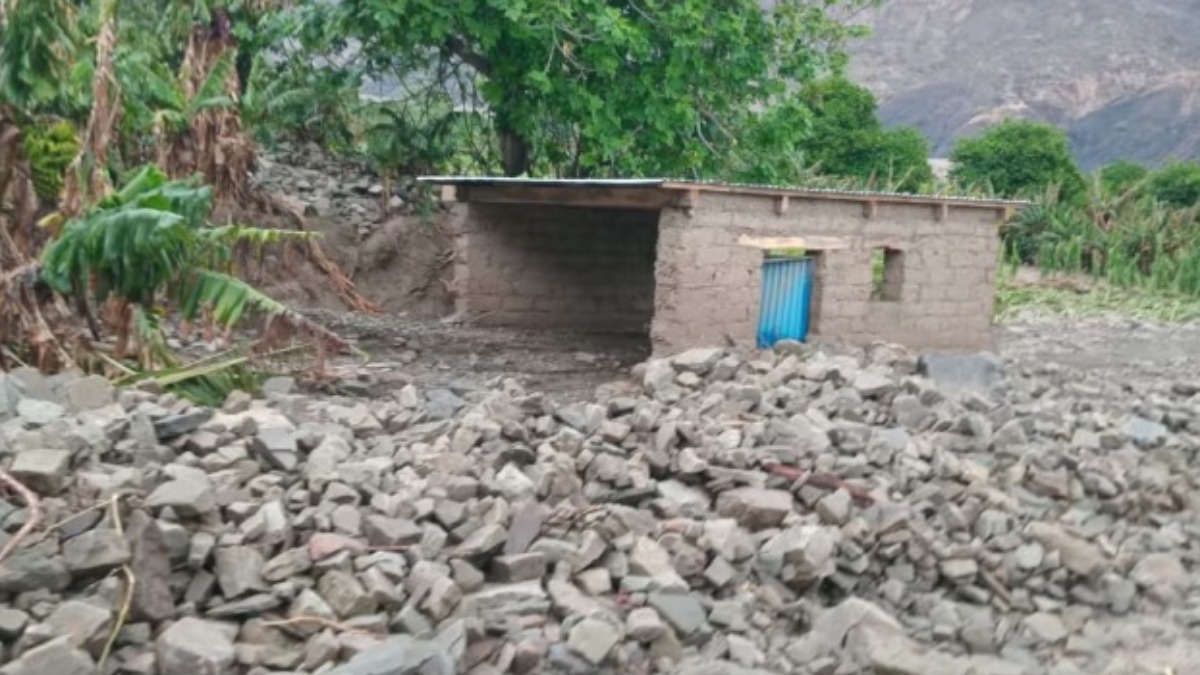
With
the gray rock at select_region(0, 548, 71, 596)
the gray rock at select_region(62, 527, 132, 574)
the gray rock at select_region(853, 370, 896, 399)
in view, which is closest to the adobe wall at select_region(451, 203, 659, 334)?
the gray rock at select_region(853, 370, 896, 399)


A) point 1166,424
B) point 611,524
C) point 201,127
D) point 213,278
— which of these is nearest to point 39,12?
point 213,278

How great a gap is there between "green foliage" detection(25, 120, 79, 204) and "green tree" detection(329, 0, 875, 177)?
3882 millimetres

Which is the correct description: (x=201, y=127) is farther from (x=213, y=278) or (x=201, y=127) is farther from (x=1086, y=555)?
(x=1086, y=555)

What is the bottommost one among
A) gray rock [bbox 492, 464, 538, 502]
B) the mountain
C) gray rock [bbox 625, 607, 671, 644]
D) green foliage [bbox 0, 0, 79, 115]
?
gray rock [bbox 625, 607, 671, 644]

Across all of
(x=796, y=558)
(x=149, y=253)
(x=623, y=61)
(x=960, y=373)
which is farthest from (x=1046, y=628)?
(x=623, y=61)

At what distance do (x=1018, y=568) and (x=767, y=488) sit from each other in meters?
1.64

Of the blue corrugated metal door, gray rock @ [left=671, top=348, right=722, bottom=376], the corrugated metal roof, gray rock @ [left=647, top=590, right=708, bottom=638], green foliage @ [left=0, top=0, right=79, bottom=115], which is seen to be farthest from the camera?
the blue corrugated metal door

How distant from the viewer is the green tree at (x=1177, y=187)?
77.4ft

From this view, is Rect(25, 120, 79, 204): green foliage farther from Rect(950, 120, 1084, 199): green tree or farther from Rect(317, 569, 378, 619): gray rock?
Rect(950, 120, 1084, 199): green tree

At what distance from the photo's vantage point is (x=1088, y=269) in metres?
21.5

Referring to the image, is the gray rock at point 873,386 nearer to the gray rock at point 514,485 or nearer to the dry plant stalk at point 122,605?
the gray rock at point 514,485

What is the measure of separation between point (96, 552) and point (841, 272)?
7720mm

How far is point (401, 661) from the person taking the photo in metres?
5.10

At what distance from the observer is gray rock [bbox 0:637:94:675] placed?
4777mm
